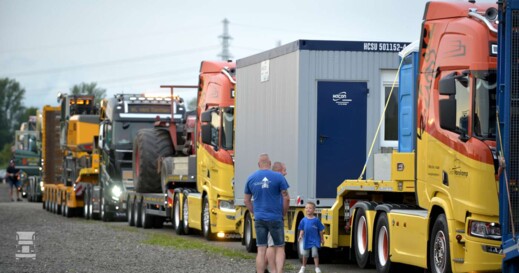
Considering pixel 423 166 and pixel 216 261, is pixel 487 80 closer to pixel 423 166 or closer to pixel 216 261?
pixel 423 166

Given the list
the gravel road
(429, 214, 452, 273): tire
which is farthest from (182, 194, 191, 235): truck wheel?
(429, 214, 452, 273): tire

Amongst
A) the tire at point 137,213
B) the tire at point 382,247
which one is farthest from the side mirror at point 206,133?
the tire at point 382,247

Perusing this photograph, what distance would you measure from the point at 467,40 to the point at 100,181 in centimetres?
2541

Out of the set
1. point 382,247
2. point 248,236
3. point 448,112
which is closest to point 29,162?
point 248,236

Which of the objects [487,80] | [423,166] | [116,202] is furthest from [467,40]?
[116,202]

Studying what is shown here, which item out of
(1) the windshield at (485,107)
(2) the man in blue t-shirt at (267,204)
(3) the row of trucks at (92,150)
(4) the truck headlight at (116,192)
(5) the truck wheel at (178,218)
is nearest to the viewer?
(1) the windshield at (485,107)

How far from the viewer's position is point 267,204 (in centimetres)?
1653

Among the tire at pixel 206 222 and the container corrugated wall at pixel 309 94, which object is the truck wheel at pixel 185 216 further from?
the container corrugated wall at pixel 309 94

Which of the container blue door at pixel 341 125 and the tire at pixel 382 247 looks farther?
the container blue door at pixel 341 125

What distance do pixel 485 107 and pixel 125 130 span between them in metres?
23.6

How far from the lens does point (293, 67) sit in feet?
67.5

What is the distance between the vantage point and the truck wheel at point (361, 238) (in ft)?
61.6

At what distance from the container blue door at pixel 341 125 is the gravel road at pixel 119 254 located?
1.74 meters

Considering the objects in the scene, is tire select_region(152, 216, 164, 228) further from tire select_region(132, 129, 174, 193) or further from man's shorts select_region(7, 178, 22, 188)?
man's shorts select_region(7, 178, 22, 188)
